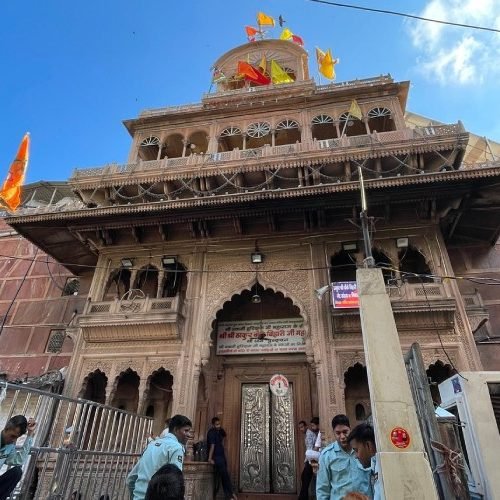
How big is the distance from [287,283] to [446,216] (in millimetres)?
4616

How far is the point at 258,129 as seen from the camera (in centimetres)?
1336

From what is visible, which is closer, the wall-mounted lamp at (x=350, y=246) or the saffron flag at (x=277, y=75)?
the wall-mounted lamp at (x=350, y=246)

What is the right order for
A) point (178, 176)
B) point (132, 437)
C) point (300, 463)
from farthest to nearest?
point (178, 176) → point (300, 463) → point (132, 437)

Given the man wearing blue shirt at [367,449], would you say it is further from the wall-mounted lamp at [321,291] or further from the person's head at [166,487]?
the wall-mounted lamp at [321,291]

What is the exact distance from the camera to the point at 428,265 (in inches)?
372

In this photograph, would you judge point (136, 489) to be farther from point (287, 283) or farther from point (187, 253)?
point (187, 253)

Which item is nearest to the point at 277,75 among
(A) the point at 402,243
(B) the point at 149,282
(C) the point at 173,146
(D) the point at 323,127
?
(D) the point at 323,127

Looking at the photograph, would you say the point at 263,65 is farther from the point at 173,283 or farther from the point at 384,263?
the point at 384,263

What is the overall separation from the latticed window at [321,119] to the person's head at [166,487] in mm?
12547

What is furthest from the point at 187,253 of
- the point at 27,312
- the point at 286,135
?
the point at 27,312

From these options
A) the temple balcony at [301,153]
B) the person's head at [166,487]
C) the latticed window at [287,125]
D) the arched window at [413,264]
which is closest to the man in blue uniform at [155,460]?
the person's head at [166,487]

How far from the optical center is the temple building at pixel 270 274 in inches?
345

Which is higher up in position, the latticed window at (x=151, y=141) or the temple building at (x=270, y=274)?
the latticed window at (x=151, y=141)

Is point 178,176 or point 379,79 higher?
point 379,79
